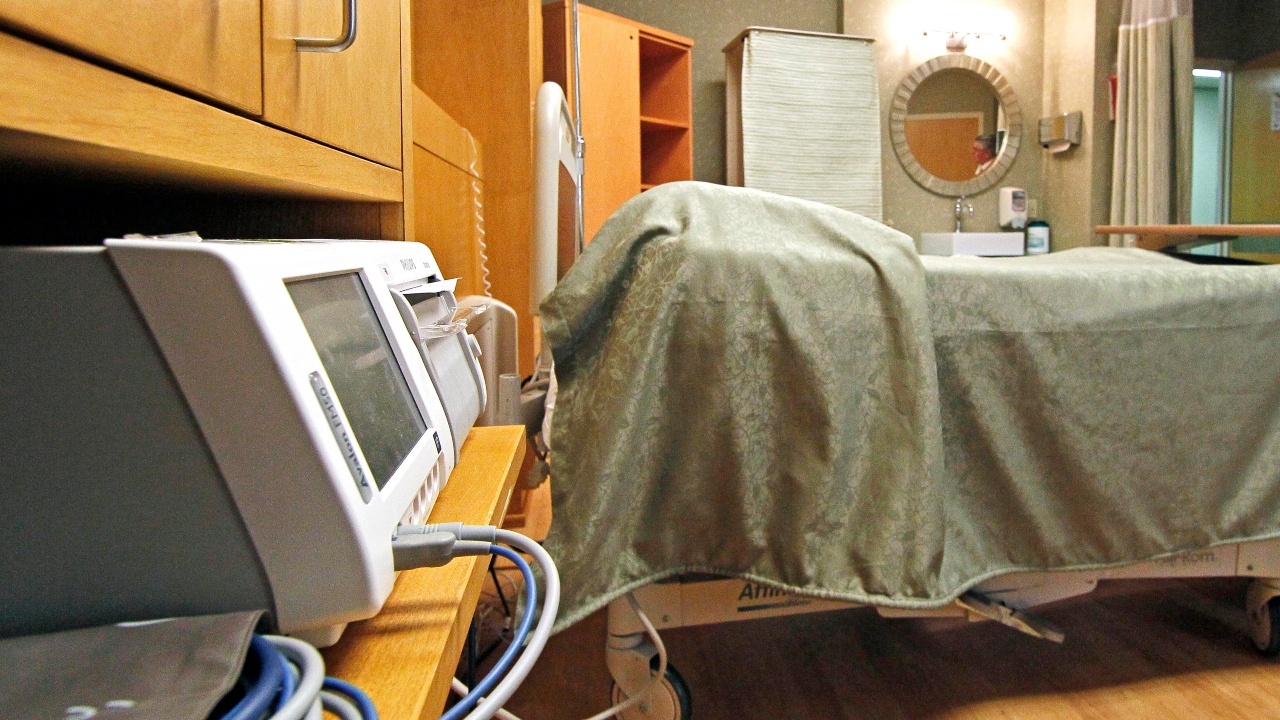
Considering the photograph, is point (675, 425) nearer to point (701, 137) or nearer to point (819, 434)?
point (819, 434)

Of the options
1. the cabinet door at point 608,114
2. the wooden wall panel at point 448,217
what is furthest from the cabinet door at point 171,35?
the cabinet door at point 608,114

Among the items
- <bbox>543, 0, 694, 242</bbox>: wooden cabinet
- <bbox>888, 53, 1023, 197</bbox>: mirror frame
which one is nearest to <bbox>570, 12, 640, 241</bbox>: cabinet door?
<bbox>543, 0, 694, 242</bbox>: wooden cabinet

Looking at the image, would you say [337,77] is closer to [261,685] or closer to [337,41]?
[337,41]

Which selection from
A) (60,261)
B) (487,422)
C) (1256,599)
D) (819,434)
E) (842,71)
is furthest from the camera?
(842,71)

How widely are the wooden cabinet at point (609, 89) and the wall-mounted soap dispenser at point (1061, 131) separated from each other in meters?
2.00

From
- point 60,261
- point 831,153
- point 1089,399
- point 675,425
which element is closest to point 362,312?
point 60,261

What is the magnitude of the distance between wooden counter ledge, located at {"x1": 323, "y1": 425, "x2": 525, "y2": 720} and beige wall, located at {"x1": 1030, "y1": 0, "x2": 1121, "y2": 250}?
396 cm

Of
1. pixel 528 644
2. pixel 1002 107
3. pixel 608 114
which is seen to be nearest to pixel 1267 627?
pixel 528 644

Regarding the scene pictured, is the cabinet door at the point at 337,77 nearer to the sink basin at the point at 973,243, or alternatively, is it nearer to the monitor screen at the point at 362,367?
the monitor screen at the point at 362,367

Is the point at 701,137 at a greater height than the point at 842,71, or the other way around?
the point at 842,71

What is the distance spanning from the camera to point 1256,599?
4.11ft

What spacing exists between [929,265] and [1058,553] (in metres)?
0.44

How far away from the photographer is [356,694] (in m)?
0.32

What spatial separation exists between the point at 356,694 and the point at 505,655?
8cm
